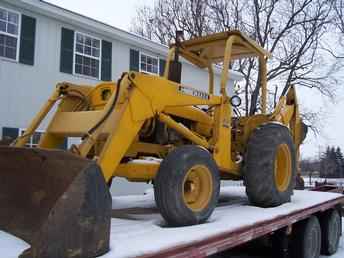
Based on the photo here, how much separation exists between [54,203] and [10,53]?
7728mm

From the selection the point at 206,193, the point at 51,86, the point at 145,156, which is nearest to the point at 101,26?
the point at 51,86

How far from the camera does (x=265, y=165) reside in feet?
17.4

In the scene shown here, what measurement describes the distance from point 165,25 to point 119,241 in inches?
1076

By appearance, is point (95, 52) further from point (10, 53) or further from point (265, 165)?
point (265, 165)

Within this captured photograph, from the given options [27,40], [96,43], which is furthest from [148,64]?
[27,40]

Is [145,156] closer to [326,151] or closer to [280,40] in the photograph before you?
[280,40]

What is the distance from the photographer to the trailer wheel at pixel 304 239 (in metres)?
5.86

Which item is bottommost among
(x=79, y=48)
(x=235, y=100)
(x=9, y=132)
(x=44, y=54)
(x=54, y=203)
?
(x=54, y=203)

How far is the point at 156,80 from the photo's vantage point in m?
4.24

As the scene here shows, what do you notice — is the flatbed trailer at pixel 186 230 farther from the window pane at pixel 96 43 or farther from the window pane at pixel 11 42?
the window pane at pixel 96 43

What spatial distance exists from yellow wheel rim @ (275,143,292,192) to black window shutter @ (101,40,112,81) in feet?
22.8

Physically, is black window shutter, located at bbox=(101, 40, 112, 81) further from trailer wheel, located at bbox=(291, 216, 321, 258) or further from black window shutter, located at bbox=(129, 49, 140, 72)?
trailer wheel, located at bbox=(291, 216, 321, 258)

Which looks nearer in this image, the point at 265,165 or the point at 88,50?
the point at 265,165

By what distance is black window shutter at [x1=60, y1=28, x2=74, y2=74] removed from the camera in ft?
35.1
